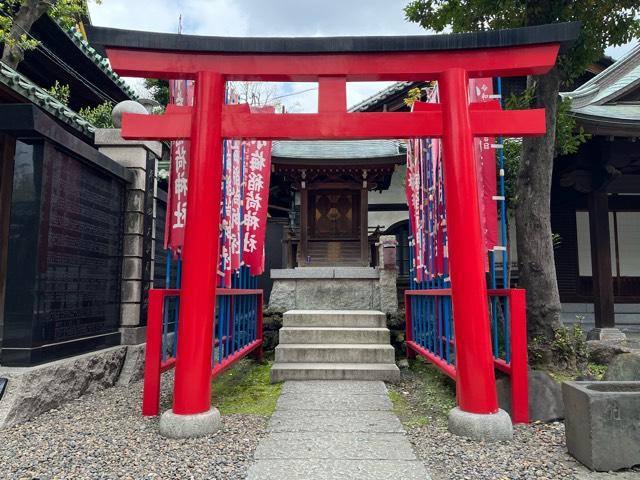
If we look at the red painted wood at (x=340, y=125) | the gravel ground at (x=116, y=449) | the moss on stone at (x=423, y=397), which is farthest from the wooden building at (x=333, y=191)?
the gravel ground at (x=116, y=449)

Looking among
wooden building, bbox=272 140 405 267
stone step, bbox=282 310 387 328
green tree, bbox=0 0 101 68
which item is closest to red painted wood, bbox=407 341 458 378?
stone step, bbox=282 310 387 328

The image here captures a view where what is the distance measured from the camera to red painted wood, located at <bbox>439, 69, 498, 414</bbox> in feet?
11.4

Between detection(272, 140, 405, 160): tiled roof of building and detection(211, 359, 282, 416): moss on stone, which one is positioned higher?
detection(272, 140, 405, 160): tiled roof of building

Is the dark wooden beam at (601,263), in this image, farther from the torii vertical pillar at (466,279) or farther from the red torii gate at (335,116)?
the torii vertical pillar at (466,279)

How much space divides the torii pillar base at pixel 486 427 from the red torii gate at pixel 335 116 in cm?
13

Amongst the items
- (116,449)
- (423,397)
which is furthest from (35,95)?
(423,397)

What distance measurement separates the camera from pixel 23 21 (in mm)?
7594

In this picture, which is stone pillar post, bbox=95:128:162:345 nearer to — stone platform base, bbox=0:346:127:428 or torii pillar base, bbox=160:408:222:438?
stone platform base, bbox=0:346:127:428

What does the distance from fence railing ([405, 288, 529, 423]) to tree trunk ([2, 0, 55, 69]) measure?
7653mm

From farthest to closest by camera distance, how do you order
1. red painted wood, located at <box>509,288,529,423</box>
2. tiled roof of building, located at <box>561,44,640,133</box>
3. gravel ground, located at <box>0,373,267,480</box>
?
tiled roof of building, located at <box>561,44,640,133</box> < red painted wood, located at <box>509,288,529,423</box> < gravel ground, located at <box>0,373,267,480</box>

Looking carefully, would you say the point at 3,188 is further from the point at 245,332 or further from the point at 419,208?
the point at 419,208

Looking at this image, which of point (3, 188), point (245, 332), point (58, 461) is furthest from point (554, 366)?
point (3, 188)

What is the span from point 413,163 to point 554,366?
3295 millimetres

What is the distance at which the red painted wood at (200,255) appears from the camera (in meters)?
3.46
